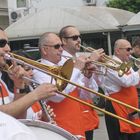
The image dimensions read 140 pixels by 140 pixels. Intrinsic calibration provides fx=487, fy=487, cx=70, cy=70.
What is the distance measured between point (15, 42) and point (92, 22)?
2.86 meters

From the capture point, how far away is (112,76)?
508 centimetres

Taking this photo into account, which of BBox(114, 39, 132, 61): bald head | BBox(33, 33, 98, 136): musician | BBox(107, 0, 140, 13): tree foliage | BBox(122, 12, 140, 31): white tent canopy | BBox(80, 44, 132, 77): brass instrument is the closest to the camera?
BBox(33, 33, 98, 136): musician

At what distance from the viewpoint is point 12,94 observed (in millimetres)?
3277

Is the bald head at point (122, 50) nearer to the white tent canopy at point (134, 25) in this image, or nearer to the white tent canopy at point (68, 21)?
the white tent canopy at point (134, 25)

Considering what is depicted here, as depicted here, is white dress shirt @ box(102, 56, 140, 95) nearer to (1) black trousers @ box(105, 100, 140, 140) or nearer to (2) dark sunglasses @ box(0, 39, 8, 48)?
(1) black trousers @ box(105, 100, 140, 140)

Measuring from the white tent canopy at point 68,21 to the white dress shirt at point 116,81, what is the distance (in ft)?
29.7

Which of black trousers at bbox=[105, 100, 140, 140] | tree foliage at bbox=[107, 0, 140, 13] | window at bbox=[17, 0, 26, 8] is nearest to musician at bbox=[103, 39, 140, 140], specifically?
black trousers at bbox=[105, 100, 140, 140]

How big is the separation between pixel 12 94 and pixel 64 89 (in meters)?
0.45

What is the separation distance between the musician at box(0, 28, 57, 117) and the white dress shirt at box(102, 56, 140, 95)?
1.94 metres

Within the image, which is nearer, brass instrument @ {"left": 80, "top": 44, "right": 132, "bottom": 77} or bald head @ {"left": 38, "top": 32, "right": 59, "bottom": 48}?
bald head @ {"left": 38, "top": 32, "right": 59, "bottom": 48}

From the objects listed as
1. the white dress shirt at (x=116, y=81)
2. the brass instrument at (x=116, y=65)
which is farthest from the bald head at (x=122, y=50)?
the brass instrument at (x=116, y=65)

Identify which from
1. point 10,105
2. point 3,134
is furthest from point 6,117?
point 10,105

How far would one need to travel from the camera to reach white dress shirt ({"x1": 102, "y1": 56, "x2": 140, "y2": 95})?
A: 5.00 meters

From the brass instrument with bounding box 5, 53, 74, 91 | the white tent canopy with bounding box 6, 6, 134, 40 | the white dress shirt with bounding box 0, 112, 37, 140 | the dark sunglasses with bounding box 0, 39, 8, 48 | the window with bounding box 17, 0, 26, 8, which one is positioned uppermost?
the dark sunglasses with bounding box 0, 39, 8, 48
